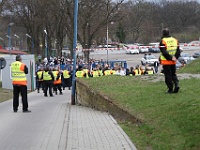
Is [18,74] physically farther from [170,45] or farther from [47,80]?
[47,80]

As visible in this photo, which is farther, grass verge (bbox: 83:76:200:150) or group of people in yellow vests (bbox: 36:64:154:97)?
group of people in yellow vests (bbox: 36:64:154:97)

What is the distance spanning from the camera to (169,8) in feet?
164

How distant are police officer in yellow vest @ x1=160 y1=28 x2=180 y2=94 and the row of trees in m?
27.6

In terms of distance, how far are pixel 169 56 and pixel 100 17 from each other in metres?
36.8

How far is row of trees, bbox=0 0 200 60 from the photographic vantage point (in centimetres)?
4503

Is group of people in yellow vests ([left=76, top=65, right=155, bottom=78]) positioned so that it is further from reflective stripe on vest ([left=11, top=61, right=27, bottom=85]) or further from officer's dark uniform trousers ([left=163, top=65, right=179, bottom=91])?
officer's dark uniform trousers ([left=163, top=65, right=179, bottom=91])

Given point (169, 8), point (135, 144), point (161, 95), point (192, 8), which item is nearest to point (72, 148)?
point (135, 144)

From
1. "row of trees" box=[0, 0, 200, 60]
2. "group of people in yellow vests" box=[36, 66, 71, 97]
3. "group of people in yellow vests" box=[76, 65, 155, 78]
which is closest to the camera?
"group of people in yellow vests" box=[36, 66, 71, 97]

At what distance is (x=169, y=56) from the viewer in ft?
38.5

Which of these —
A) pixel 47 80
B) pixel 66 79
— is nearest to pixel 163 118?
pixel 47 80

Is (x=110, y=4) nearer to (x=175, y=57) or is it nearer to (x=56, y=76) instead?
(x=56, y=76)

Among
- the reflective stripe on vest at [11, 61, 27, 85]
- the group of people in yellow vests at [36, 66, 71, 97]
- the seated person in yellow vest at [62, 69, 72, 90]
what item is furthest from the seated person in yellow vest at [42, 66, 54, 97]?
the reflective stripe on vest at [11, 61, 27, 85]

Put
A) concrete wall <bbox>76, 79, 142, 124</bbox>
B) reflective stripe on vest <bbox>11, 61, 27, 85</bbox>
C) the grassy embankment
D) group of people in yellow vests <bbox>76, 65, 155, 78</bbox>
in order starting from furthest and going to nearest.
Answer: group of people in yellow vests <bbox>76, 65, 155, 78</bbox>, reflective stripe on vest <bbox>11, 61, 27, 85</bbox>, concrete wall <bbox>76, 79, 142, 124</bbox>, the grassy embankment

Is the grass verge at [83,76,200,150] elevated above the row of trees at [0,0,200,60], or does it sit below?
below
